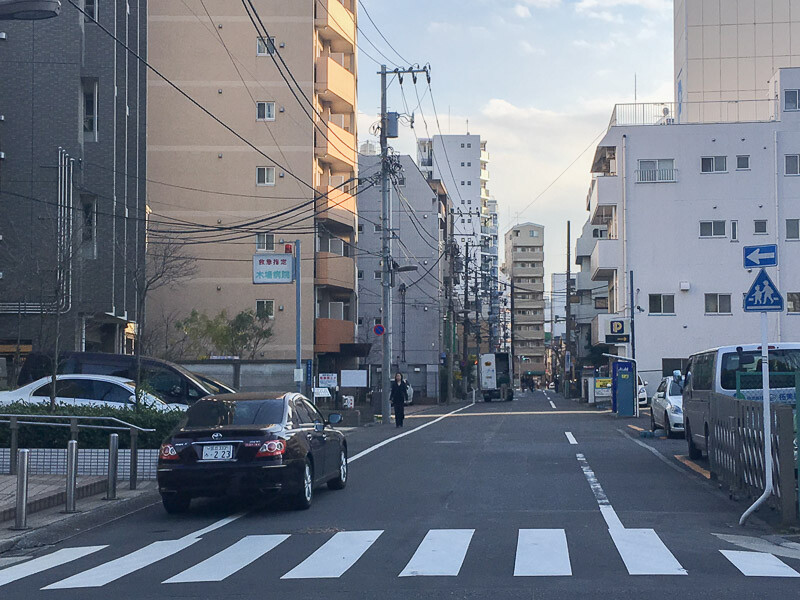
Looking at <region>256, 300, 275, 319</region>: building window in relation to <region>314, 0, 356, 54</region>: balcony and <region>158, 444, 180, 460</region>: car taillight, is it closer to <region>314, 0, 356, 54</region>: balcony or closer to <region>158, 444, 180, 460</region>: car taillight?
<region>314, 0, 356, 54</region>: balcony

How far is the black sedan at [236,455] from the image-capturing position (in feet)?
38.8

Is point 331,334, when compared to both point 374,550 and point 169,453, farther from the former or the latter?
point 374,550

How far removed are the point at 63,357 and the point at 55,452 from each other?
6.35m

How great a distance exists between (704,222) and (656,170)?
372 centimetres

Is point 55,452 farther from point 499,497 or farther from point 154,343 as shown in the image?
point 154,343

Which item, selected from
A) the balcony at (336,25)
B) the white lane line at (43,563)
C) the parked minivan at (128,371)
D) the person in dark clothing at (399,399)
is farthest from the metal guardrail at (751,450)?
the balcony at (336,25)

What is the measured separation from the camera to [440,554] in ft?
30.3

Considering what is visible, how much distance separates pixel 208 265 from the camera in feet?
154

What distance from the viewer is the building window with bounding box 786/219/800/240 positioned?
50.5m

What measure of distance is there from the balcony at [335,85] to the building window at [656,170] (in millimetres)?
15710

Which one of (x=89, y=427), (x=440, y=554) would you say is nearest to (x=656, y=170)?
(x=89, y=427)

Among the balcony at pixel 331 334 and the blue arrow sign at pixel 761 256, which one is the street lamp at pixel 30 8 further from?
the balcony at pixel 331 334

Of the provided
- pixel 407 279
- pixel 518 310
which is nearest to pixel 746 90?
pixel 407 279

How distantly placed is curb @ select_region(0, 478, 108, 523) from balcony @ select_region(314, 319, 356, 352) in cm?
3281
